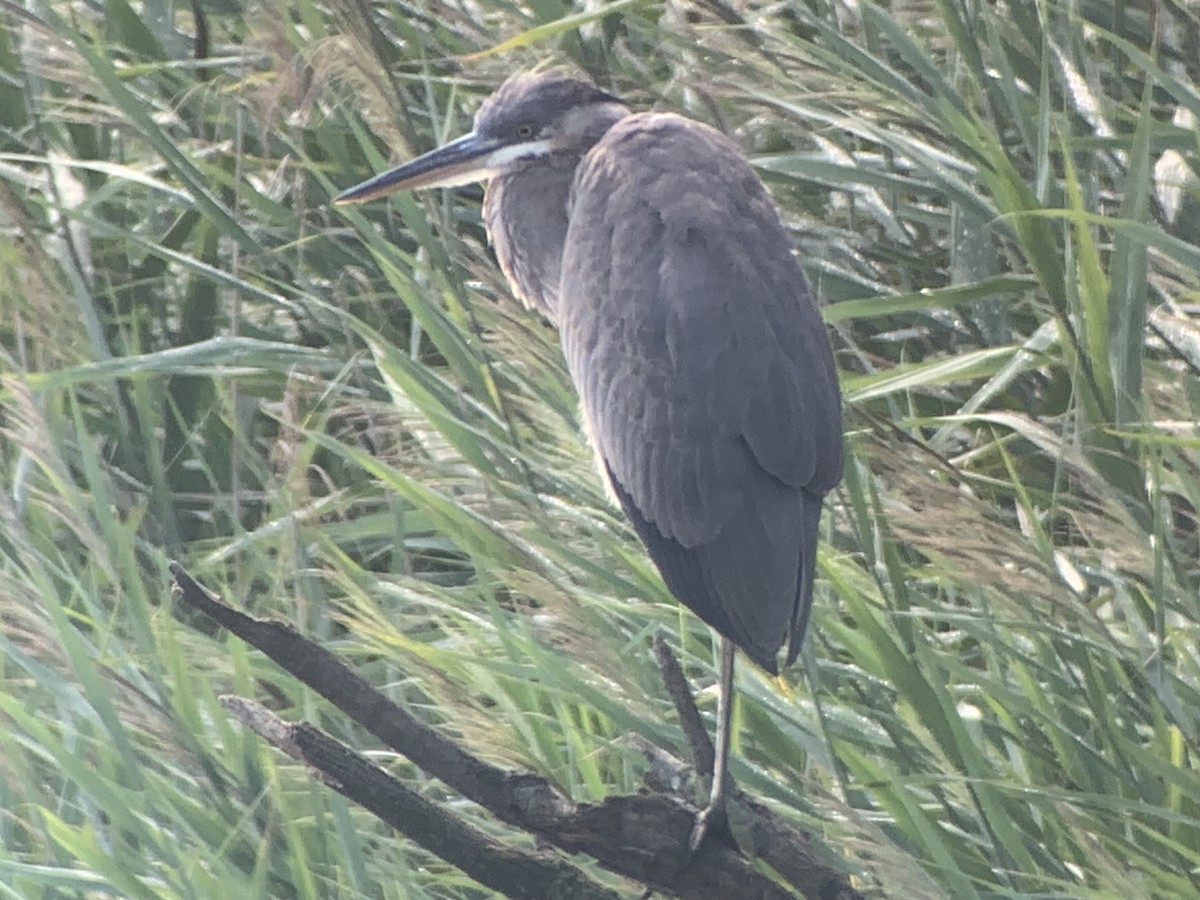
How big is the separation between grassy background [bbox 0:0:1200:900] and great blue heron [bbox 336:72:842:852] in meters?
0.05

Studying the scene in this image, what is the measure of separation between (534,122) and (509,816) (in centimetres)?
106

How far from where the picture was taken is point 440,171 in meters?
1.97

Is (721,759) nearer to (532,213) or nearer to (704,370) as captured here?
(704,370)

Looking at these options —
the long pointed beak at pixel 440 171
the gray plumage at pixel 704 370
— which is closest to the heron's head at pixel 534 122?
the long pointed beak at pixel 440 171

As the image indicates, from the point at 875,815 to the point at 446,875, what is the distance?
14.6 inches

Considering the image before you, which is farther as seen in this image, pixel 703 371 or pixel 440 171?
pixel 440 171

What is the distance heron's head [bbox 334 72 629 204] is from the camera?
210cm

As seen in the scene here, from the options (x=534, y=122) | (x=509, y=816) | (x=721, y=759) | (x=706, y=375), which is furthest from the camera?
(x=534, y=122)

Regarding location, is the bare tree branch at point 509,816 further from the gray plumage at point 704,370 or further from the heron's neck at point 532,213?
the heron's neck at point 532,213

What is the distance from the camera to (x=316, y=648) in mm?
1203

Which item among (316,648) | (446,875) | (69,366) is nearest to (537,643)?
(446,875)

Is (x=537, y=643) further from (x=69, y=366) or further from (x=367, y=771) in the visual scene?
(x=69, y=366)

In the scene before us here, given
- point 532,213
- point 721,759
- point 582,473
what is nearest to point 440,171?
point 532,213

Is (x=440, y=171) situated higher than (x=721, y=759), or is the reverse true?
(x=440, y=171)
